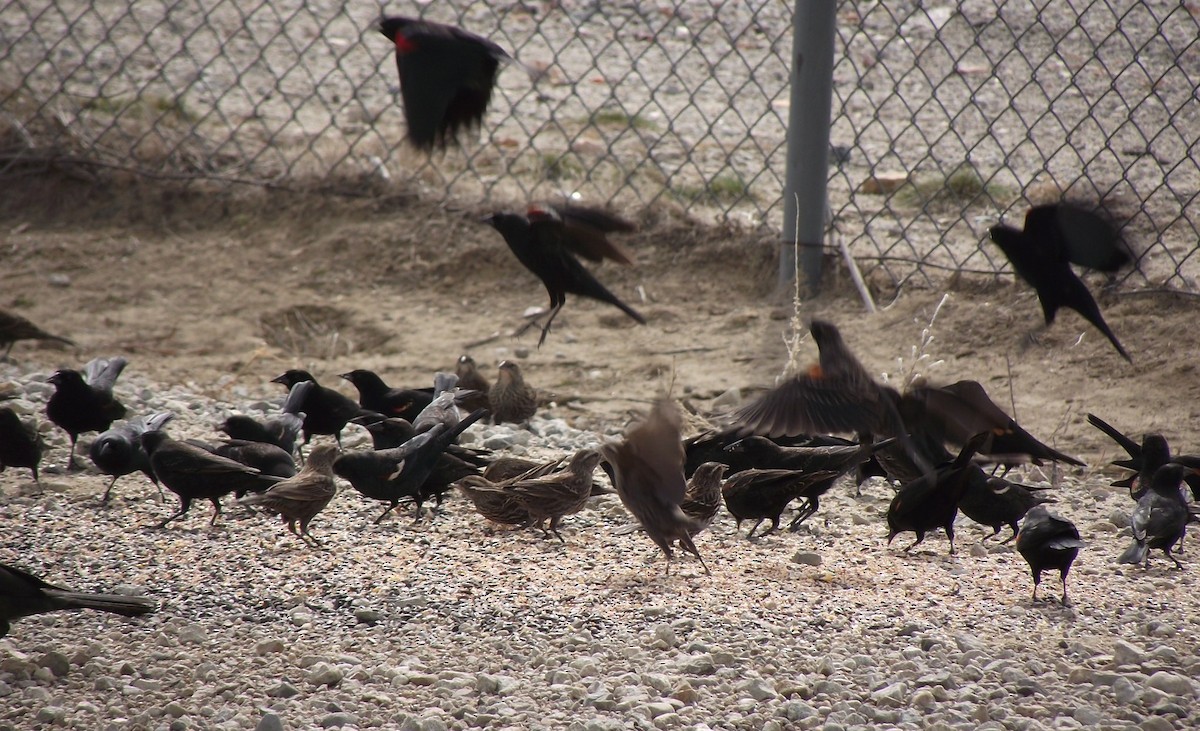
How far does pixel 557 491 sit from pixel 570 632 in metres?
0.99

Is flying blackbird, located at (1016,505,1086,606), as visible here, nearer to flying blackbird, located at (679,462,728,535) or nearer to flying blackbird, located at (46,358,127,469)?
flying blackbird, located at (679,462,728,535)

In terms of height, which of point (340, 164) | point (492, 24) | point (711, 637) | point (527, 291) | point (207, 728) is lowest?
point (207, 728)

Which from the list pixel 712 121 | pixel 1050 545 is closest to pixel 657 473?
pixel 1050 545

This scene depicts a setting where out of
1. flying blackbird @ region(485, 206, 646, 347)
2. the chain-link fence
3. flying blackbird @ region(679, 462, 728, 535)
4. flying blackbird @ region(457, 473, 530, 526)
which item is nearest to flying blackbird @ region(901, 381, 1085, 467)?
flying blackbird @ region(679, 462, 728, 535)

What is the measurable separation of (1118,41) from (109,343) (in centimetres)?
792

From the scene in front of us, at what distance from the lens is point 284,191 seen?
8.55 m

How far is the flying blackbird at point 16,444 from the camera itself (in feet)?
16.4

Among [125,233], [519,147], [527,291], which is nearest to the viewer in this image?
[527,291]

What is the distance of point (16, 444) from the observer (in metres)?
5.01

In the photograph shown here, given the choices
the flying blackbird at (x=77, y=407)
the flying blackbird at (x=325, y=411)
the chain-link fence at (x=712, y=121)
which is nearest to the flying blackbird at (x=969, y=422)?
the chain-link fence at (x=712, y=121)

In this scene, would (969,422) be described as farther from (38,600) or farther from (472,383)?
(38,600)

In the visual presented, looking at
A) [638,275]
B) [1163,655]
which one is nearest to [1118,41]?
[638,275]

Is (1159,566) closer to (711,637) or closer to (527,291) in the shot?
(711,637)

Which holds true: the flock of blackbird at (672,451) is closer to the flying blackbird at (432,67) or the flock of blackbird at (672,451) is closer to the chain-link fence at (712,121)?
the flying blackbird at (432,67)
